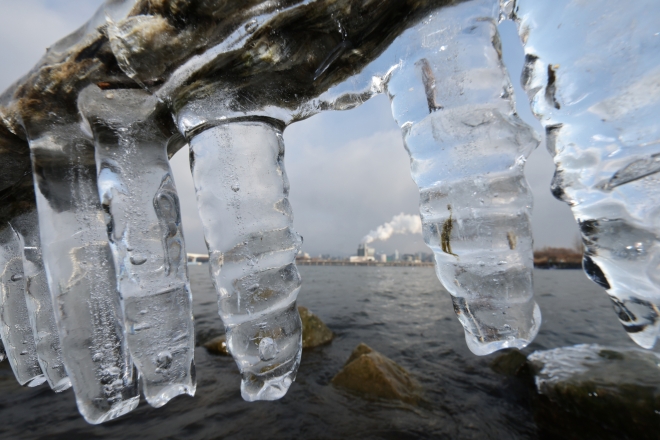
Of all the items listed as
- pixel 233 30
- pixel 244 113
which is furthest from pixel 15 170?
pixel 233 30

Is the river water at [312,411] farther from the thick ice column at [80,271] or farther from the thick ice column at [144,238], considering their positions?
the thick ice column at [144,238]

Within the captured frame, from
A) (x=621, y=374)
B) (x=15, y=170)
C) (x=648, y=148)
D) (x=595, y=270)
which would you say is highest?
(x=15, y=170)

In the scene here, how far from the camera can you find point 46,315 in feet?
6.47

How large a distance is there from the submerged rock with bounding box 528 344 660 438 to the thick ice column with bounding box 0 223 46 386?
520cm

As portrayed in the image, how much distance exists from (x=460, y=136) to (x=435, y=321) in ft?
28.4

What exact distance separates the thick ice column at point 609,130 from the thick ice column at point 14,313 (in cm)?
374

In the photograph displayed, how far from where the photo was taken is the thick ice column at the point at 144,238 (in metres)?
1.25

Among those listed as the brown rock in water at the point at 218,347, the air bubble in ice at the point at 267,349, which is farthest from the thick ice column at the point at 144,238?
the brown rock in water at the point at 218,347

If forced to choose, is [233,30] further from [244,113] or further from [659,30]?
[659,30]

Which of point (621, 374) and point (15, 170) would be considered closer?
point (15, 170)

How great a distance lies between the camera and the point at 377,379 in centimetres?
343

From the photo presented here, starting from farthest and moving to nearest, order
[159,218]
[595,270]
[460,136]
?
[159,218], [460,136], [595,270]

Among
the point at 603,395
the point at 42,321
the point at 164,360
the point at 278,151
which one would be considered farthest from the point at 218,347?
the point at 603,395

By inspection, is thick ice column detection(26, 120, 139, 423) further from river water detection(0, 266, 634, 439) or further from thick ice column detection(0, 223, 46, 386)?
river water detection(0, 266, 634, 439)
